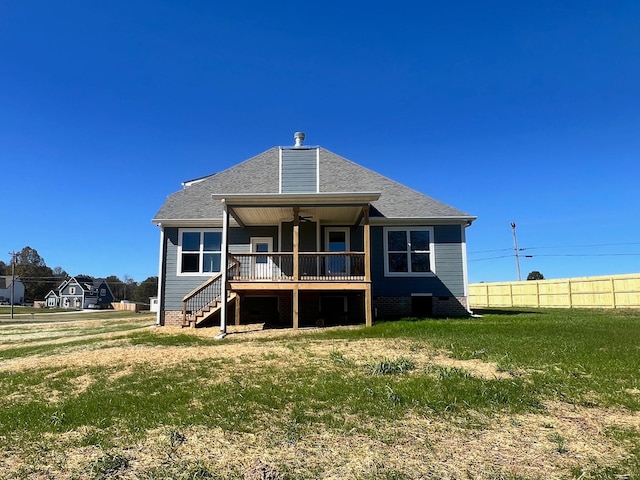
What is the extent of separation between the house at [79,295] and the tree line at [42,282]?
35.9 ft

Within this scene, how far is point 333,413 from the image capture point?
4816 mm

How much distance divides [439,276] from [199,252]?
29.7 feet

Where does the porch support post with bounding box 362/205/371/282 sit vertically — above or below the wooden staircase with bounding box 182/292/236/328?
above

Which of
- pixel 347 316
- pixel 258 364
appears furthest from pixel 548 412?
pixel 347 316

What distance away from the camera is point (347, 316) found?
50.8 feet

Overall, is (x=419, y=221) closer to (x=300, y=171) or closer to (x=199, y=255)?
(x=300, y=171)

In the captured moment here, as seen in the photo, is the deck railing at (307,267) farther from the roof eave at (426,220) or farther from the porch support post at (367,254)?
the roof eave at (426,220)

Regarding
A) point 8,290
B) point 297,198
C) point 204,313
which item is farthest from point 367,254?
point 8,290

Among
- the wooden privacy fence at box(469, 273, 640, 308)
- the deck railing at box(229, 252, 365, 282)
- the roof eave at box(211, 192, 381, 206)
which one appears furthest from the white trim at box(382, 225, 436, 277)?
the wooden privacy fence at box(469, 273, 640, 308)

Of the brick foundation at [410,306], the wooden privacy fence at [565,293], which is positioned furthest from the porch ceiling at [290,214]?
the wooden privacy fence at [565,293]

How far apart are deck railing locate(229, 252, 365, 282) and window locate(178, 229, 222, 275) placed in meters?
1.20

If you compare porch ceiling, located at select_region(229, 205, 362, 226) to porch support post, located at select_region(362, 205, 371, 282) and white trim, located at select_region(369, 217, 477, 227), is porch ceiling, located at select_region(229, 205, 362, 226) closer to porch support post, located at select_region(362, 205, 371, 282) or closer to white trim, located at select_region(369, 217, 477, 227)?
porch support post, located at select_region(362, 205, 371, 282)

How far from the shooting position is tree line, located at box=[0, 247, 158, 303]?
9131 centimetres

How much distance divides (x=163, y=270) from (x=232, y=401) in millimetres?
11695
